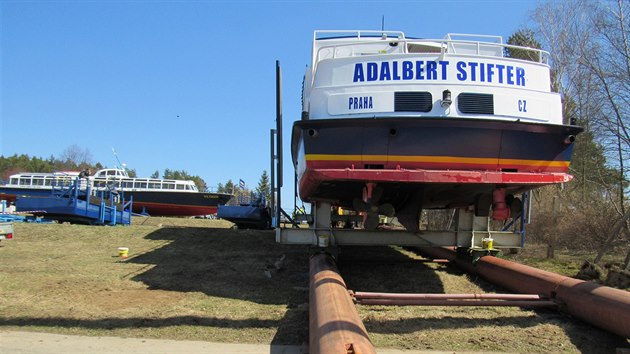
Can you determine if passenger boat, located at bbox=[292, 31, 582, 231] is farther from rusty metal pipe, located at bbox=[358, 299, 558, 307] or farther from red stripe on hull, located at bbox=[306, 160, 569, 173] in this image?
rusty metal pipe, located at bbox=[358, 299, 558, 307]

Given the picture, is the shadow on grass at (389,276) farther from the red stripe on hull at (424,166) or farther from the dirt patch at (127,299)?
the dirt patch at (127,299)

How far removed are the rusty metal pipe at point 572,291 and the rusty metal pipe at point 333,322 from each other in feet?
7.67

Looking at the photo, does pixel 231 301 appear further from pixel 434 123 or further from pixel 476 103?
pixel 476 103

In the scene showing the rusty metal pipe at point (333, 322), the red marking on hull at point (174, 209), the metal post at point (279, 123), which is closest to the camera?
the rusty metal pipe at point (333, 322)

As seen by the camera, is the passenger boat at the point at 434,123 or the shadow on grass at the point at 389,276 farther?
the shadow on grass at the point at 389,276

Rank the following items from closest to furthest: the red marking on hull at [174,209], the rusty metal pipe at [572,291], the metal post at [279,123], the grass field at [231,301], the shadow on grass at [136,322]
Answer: the rusty metal pipe at [572,291] < the grass field at [231,301] < the shadow on grass at [136,322] < the metal post at [279,123] < the red marking on hull at [174,209]

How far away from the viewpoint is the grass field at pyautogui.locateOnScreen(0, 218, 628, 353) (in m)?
4.62

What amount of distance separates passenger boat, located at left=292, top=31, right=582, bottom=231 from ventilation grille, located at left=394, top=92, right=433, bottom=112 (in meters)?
0.01

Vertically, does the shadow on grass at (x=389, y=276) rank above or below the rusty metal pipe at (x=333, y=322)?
below

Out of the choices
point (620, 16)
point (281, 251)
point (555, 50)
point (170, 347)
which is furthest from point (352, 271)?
point (555, 50)

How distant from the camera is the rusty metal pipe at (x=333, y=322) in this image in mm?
3131

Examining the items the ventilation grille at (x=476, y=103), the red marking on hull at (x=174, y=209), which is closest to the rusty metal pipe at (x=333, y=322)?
the ventilation grille at (x=476, y=103)

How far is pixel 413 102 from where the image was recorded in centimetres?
564

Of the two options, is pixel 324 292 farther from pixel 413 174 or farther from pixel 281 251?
pixel 281 251
